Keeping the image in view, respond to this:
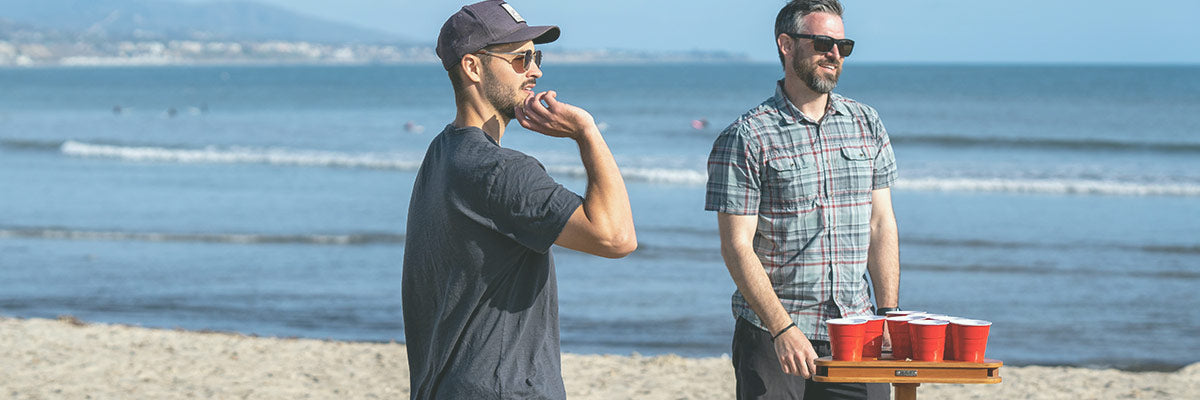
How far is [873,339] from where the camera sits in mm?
2768

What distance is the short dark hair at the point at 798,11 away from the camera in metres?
3.36

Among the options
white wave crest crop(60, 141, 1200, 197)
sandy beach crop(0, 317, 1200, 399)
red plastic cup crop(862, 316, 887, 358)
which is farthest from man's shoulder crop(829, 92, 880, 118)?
white wave crest crop(60, 141, 1200, 197)

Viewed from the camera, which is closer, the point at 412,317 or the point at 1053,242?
the point at 412,317

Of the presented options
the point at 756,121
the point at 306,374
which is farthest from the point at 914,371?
the point at 306,374

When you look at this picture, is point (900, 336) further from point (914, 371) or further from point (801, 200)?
point (801, 200)

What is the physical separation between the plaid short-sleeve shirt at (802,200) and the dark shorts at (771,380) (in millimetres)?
44

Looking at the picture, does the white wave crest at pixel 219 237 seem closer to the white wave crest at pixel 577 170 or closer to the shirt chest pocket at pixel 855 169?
the white wave crest at pixel 577 170

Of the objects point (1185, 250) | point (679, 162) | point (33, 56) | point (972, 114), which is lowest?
point (1185, 250)

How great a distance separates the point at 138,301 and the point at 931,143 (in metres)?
26.7

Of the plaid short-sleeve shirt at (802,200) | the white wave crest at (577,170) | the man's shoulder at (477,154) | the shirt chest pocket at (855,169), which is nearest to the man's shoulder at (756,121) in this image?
the plaid short-sleeve shirt at (802,200)

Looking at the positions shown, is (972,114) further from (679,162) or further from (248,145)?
(248,145)

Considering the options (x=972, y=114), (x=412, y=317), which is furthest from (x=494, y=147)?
(x=972, y=114)

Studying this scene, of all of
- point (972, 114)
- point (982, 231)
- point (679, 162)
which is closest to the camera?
point (982, 231)

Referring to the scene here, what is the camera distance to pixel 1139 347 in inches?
343
